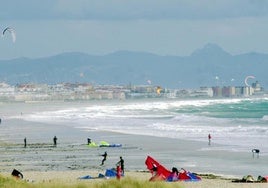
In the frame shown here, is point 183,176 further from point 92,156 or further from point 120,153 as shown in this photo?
point 120,153

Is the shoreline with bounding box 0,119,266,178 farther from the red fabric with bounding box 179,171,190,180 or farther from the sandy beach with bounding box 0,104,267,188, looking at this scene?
the red fabric with bounding box 179,171,190,180

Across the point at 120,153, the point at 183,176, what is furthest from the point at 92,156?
the point at 183,176

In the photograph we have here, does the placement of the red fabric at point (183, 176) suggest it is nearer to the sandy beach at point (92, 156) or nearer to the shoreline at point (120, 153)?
the sandy beach at point (92, 156)

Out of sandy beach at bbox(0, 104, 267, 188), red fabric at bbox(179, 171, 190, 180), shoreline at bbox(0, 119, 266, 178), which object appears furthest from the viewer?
shoreline at bbox(0, 119, 266, 178)

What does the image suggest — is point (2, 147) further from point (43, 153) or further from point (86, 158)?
point (86, 158)

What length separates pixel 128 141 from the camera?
43.2m

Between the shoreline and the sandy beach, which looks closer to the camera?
the sandy beach

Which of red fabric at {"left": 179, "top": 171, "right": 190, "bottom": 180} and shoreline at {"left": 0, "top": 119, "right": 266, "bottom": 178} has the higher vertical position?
shoreline at {"left": 0, "top": 119, "right": 266, "bottom": 178}

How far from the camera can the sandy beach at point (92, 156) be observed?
27119 mm

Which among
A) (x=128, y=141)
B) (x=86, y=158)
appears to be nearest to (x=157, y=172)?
(x=86, y=158)

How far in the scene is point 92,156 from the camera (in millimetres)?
34625

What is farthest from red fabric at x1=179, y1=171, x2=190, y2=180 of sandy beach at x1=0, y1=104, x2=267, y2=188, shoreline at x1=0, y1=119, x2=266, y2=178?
shoreline at x1=0, y1=119, x2=266, y2=178

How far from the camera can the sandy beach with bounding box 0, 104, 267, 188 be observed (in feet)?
89.0

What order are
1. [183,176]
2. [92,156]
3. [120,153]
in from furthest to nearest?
1. [120,153]
2. [92,156]
3. [183,176]
